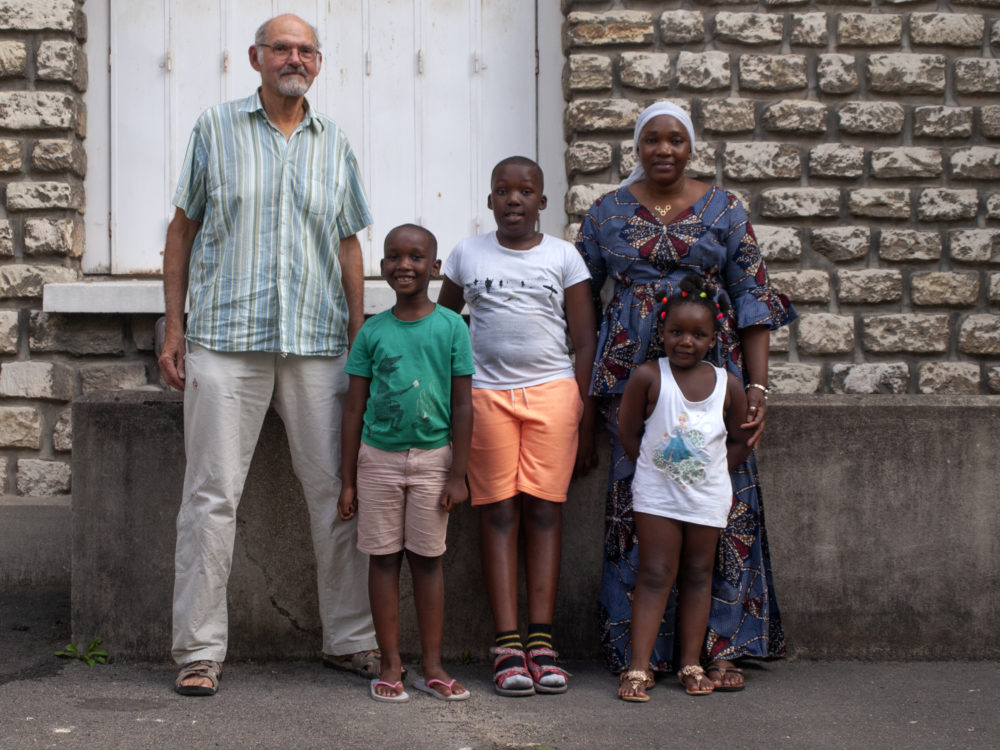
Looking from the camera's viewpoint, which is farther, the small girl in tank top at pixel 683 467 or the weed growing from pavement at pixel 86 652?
the weed growing from pavement at pixel 86 652

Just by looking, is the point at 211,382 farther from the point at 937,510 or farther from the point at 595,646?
the point at 937,510

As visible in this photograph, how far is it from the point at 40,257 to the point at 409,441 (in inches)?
116

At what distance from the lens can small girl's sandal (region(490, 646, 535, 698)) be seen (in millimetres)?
3527

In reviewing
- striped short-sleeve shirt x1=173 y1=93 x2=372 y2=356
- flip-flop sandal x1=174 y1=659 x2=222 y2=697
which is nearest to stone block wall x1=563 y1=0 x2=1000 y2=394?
striped short-sleeve shirt x1=173 y1=93 x2=372 y2=356

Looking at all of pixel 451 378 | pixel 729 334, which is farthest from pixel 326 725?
pixel 729 334

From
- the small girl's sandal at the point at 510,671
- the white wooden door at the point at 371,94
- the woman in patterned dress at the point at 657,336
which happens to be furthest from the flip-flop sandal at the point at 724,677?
the white wooden door at the point at 371,94

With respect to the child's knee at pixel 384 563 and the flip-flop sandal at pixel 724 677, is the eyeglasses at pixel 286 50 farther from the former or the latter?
the flip-flop sandal at pixel 724 677

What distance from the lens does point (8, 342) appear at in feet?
18.0

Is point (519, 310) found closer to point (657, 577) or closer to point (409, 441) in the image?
point (409, 441)

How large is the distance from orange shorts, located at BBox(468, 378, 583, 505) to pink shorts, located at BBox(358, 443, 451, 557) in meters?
0.18

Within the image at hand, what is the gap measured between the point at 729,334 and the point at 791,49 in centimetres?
256

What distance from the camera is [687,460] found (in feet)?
11.5

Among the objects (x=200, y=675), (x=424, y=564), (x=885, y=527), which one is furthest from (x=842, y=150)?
(x=200, y=675)

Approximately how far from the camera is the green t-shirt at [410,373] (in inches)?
137
